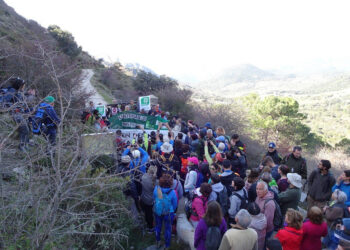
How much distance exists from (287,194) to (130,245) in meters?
3.26

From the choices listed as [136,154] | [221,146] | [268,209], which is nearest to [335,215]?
[268,209]

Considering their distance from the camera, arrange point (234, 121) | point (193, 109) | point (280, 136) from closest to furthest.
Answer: point (234, 121) → point (193, 109) → point (280, 136)

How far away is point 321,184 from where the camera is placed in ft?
16.1

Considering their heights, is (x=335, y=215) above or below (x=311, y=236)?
above

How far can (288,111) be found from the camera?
26984 millimetres

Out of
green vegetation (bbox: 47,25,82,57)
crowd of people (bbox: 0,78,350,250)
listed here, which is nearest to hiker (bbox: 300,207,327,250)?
crowd of people (bbox: 0,78,350,250)

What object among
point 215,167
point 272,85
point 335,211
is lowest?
point 335,211

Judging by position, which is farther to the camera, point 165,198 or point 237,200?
point 165,198

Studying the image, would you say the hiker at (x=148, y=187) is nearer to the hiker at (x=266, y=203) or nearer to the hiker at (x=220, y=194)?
the hiker at (x=220, y=194)

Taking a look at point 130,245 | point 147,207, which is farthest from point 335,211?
point 130,245

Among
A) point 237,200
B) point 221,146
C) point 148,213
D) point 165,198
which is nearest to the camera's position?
point 237,200

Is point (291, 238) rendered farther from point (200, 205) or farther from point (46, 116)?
point (46, 116)

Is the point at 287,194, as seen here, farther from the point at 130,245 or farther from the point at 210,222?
the point at 130,245

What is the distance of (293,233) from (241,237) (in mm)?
815
